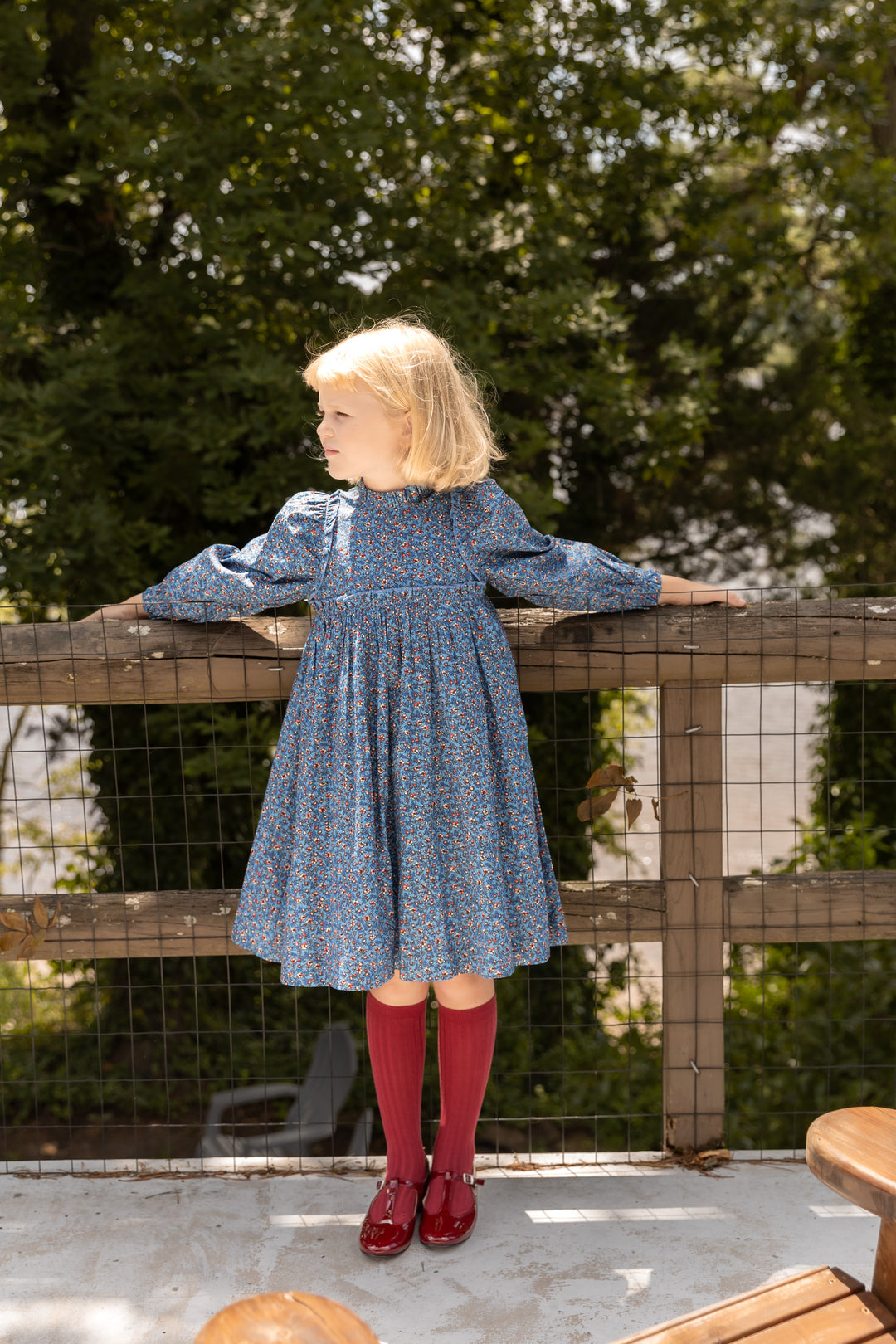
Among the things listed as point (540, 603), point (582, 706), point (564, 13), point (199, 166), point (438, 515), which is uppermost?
point (564, 13)

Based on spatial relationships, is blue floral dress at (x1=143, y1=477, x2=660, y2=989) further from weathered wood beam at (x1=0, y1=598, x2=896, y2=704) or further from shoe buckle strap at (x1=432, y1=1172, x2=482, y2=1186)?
shoe buckle strap at (x1=432, y1=1172, x2=482, y2=1186)

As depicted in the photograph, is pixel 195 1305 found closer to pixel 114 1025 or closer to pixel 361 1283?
pixel 361 1283

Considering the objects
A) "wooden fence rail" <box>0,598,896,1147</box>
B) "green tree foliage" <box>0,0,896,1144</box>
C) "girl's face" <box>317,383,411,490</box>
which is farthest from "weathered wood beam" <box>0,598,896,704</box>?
"green tree foliage" <box>0,0,896,1144</box>

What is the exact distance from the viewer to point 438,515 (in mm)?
1748

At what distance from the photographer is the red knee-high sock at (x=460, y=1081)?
1803 millimetres

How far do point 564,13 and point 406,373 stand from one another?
122 inches

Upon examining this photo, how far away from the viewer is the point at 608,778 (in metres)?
2.01

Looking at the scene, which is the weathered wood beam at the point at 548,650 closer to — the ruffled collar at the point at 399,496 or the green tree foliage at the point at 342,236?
the ruffled collar at the point at 399,496

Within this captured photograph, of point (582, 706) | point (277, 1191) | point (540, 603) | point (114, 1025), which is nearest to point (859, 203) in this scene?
point (582, 706)

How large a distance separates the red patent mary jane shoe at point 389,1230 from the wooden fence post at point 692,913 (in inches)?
22.5

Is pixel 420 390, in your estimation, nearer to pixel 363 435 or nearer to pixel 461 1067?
pixel 363 435

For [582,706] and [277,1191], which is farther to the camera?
[582,706]

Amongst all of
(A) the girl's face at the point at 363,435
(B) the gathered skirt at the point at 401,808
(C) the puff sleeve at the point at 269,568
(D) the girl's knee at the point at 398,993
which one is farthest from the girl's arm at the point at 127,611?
(D) the girl's knee at the point at 398,993

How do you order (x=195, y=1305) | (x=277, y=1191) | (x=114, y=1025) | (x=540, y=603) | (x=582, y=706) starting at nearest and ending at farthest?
(x=195, y=1305) → (x=540, y=603) → (x=277, y=1191) → (x=114, y=1025) → (x=582, y=706)
